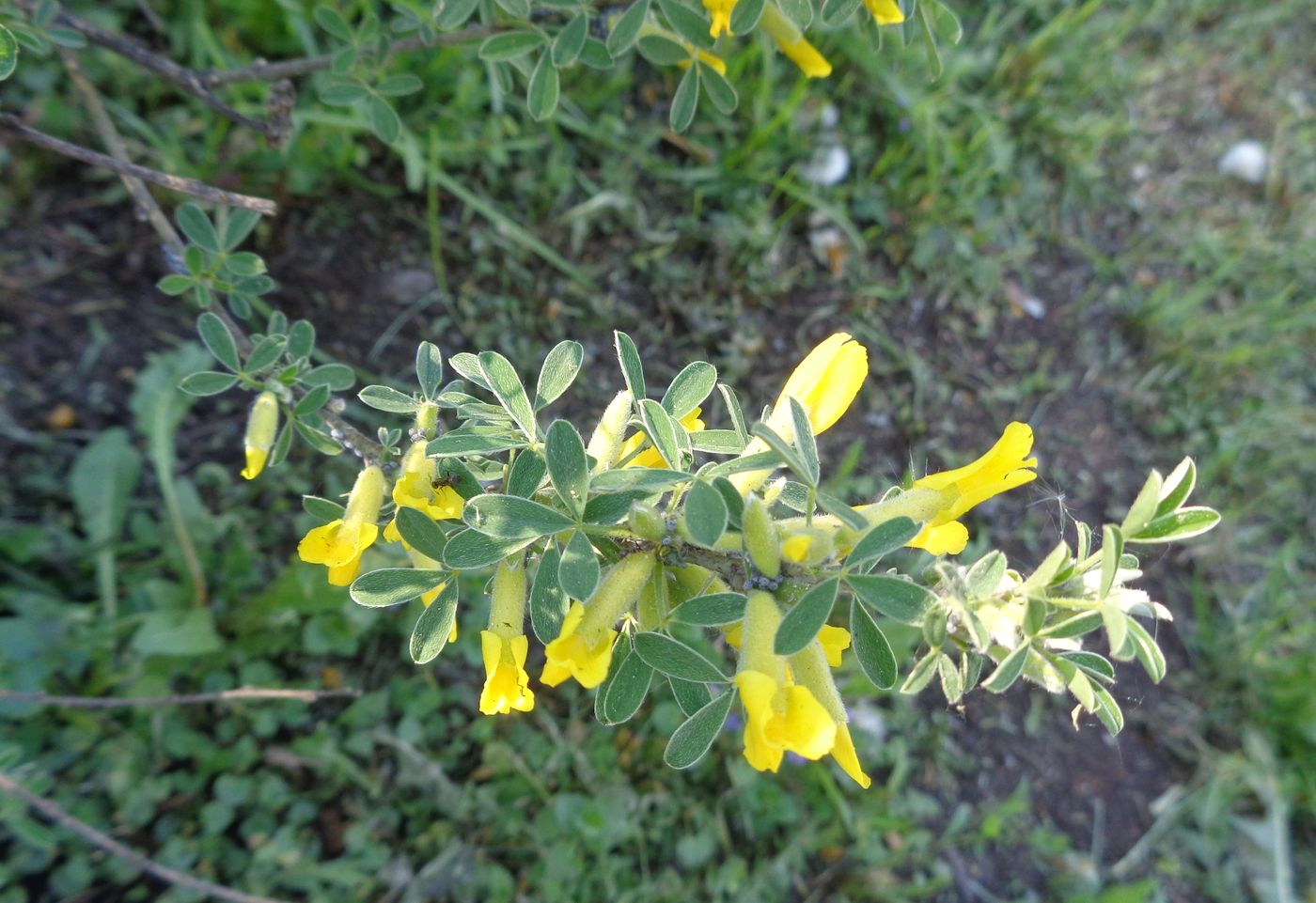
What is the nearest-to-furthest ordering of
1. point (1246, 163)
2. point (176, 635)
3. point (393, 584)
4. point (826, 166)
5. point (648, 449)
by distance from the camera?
point (393, 584)
point (648, 449)
point (176, 635)
point (826, 166)
point (1246, 163)

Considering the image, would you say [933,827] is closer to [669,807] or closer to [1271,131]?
[669,807]

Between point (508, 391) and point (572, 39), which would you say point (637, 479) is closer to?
point (508, 391)

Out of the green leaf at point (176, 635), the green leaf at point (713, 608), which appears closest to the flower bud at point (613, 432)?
the green leaf at point (713, 608)

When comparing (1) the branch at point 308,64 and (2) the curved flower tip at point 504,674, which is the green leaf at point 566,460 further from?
(1) the branch at point 308,64

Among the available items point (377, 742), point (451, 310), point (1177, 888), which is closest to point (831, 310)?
point (451, 310)

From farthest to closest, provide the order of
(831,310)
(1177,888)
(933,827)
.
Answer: (831,310)
(1177,888)
(933,827)

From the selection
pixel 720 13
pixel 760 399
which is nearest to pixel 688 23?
pixel 720 13

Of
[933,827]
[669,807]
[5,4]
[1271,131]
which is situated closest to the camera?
[5,4]
